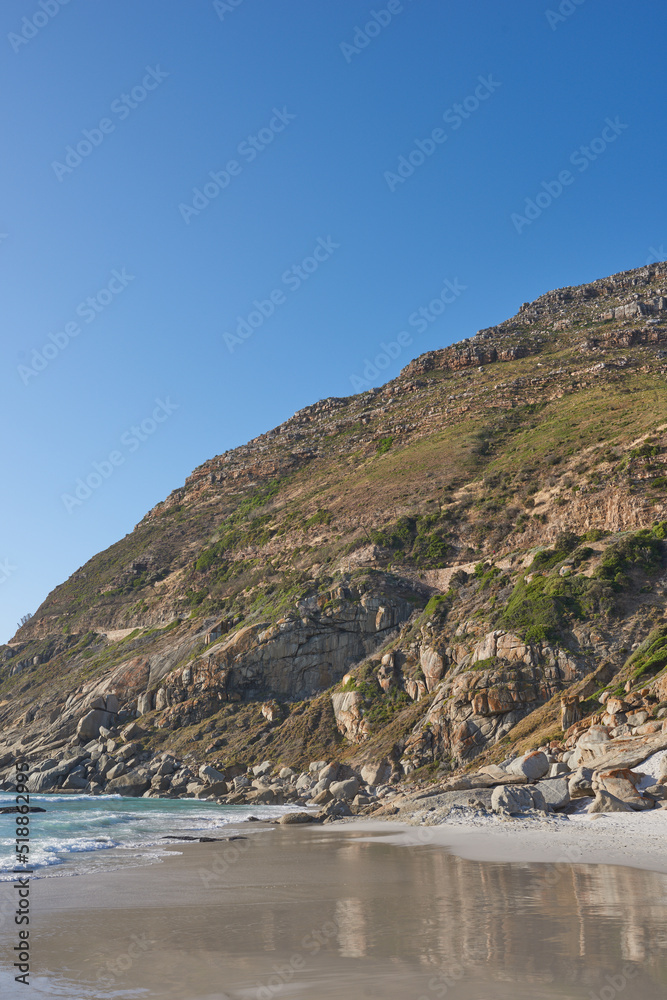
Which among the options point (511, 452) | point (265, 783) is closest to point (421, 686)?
point (265, 783)

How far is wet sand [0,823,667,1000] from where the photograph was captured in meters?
7.00

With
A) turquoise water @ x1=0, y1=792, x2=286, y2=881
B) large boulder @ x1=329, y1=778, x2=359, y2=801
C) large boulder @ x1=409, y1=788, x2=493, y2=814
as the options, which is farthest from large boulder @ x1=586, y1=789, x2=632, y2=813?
large boulder @ x1=329, y1=778, x2=359, y2=801

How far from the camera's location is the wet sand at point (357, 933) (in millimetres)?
7000

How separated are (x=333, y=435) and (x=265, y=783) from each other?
65197 mm

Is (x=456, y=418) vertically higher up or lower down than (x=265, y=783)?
higher up

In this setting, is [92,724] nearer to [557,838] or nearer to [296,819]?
[296,819]

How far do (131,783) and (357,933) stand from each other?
4255cm

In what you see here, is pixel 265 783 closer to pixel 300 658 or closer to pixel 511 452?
pixel 300 658

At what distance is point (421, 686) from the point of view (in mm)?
41875

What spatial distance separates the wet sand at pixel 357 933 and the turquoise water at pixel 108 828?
11.8 feet

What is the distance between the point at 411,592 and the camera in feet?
170

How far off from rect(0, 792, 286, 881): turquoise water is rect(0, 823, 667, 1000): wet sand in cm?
358

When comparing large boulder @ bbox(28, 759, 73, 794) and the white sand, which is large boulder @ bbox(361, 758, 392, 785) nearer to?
the white sand

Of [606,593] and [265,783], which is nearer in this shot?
[606,593]
